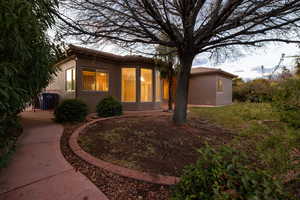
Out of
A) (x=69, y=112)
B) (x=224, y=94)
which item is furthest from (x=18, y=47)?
(x=224, y=94)

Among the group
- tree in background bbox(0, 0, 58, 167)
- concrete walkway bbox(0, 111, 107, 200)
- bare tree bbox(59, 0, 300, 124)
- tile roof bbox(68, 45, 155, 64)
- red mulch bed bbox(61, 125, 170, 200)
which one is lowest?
red mulch bed bbox(61, 125, 170, 200)

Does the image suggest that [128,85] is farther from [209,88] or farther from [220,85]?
[220,85]

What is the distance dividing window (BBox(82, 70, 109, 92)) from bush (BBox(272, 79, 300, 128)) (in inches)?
308

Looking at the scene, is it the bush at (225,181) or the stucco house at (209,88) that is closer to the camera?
the bush at (225,181)

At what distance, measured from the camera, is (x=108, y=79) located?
27.1 feet

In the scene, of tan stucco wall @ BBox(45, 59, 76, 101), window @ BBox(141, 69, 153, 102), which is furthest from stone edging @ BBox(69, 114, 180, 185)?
window @ BBox(141, 69, 153, 102)

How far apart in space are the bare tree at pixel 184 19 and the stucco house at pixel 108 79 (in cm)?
325

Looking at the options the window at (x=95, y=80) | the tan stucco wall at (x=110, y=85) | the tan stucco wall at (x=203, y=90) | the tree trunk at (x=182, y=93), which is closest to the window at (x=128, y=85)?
the tan stucco wall at (x=110, y=85)

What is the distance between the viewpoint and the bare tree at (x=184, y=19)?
330cm

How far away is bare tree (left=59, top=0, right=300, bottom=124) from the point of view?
3.30m

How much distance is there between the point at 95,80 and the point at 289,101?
7.96 meters

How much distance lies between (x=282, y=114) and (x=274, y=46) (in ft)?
14.6

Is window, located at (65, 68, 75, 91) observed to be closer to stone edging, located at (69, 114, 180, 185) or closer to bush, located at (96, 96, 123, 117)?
bush, located at (96, 96, 123, 117)

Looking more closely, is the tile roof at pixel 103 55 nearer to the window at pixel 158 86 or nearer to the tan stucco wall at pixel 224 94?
the window at pixel 158 86
